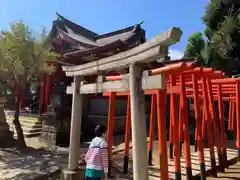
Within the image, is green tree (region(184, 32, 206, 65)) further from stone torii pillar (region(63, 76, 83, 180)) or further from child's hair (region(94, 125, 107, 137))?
child's hair (region(94, 125, 107, 137))

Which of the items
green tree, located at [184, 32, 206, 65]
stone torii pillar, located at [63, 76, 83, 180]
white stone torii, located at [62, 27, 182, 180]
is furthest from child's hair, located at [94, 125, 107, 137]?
green tree, located at [184, 32, 206, 65]

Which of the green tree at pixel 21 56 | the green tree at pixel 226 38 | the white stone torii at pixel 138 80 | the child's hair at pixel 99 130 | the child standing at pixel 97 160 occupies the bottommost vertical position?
the child standing at pixel 97 160

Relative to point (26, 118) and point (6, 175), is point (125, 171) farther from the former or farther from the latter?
point (26, 118)

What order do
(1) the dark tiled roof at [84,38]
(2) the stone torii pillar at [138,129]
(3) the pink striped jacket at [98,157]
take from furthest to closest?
(1) the dark tiled roof at [84,38], (3) the pink striped jacket at [98,157], (2) the stone torii pillar at [138,129]

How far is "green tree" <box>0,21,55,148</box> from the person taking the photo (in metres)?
9.23

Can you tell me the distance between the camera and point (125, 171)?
7.27 m

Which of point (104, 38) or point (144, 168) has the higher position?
point (104, 38)

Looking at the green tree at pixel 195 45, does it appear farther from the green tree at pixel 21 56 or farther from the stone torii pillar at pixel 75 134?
the stone torii pillar at pixel 75 134

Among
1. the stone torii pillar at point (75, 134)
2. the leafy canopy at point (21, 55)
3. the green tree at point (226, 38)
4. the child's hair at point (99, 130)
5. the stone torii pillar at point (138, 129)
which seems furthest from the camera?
A: the green tree at point (226, 38)

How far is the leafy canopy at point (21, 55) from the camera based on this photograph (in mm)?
9227

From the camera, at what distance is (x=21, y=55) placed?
926 centimetres

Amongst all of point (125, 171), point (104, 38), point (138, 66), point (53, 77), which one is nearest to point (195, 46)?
point (104, 38)

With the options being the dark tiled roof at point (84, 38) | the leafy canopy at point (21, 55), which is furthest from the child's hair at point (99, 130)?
the dark tiled roof at point (84, 38)

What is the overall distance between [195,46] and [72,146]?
18534 millimetres
